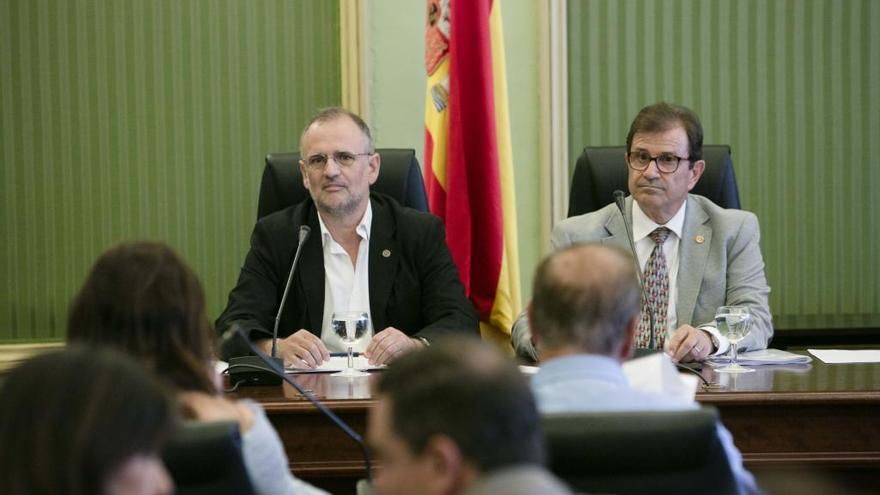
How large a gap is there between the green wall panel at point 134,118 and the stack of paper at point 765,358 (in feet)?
8.26

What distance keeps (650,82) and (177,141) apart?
6.74 ft

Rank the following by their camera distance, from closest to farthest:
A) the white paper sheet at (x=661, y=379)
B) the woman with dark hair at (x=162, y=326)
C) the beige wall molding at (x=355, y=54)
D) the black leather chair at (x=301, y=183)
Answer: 1. the woman with dark hair at (x=162, y=326)
2. the white paper sheet at (x=661, y=379)
3. the black leather chair at (x=301, y=183)
4. the beige wall molding at (x=355, y=54)

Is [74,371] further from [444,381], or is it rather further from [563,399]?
[563,399]

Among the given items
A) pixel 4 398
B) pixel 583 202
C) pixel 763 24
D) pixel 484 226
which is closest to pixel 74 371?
pixel 4 398

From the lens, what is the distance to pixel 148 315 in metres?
1.73

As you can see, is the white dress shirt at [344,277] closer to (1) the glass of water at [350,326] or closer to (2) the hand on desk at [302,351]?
(2) the hand on desk at [302,351]

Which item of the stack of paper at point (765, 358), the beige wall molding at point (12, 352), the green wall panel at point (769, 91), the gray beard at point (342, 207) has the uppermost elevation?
the green wall panel at point (769, 91)

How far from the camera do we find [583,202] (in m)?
3.77

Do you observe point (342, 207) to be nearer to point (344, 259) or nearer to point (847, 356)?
point (344, 259)

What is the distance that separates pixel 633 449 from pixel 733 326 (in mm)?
1386

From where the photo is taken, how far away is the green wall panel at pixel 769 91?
202 inches

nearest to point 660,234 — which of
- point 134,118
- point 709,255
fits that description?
point 709,255

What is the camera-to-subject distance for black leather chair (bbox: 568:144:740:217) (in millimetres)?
3756

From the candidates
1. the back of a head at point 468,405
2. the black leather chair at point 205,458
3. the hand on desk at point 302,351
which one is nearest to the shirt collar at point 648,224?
the hand on desk at point 302,351
